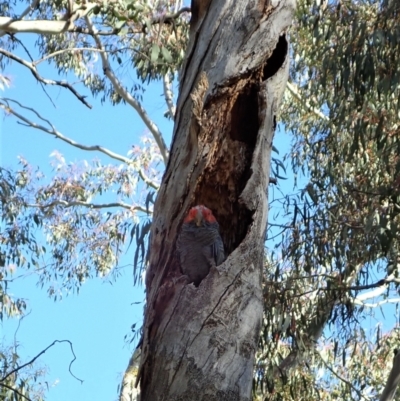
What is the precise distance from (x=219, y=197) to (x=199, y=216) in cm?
15

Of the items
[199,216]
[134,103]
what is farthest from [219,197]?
[134,103]

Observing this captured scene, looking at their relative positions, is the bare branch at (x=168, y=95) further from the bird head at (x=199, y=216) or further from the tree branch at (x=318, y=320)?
the bird head at (x=199, y=216)

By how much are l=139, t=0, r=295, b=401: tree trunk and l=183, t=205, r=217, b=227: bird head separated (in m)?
0.04

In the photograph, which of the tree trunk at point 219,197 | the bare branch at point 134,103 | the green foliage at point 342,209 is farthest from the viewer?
the bare branch at point 134,103

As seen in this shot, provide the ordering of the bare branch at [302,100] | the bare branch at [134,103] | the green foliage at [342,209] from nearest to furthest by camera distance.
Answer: the green foliage at [342,209]
the bare branch at [302,100]
the bare branch at [134,103]

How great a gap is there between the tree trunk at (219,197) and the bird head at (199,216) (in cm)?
4

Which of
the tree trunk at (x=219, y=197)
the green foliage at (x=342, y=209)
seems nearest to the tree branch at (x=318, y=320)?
the green foliage at (x=342, y=209)

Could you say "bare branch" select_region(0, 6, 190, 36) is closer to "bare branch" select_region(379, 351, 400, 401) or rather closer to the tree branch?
the tree branch

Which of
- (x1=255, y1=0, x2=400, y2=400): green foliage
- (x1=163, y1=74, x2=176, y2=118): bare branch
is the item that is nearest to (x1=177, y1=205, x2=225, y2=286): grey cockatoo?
(x1=255, y1=0, x2=400, y2=400): green foliage

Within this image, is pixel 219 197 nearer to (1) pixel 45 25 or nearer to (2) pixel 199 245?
(2) pixel 199 245

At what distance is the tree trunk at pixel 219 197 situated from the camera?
84.7 inches

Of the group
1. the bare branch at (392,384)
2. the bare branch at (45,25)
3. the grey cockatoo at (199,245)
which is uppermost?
the bare branch at (45,25)

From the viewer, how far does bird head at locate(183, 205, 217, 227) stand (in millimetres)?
2596

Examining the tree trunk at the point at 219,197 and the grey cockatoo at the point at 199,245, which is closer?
the tree trunk at the point at 219,197
